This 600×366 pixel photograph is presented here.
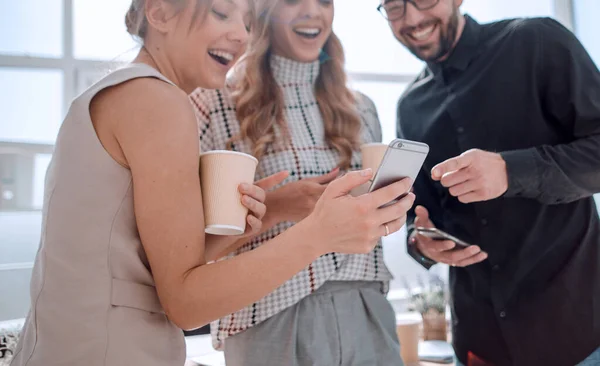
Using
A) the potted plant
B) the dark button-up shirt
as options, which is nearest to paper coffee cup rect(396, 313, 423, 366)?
the potted plant

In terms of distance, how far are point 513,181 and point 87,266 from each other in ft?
3.10

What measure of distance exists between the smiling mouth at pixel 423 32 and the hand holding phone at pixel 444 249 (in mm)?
505

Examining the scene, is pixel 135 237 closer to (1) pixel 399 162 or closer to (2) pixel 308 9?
(1) pixel 399 162

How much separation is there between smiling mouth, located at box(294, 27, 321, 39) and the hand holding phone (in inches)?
21.5

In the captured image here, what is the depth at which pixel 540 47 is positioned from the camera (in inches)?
57.6

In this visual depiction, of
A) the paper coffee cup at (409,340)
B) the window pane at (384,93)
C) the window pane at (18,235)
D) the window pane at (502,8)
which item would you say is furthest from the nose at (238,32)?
the window pane at (502,8)

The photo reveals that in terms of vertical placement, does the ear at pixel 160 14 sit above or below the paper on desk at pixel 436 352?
above

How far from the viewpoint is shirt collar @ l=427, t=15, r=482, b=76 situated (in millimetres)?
1582

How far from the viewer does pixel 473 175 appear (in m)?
1.19

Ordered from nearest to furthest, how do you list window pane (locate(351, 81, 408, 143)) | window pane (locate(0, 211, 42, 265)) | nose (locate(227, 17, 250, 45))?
nose (locate(227, 17, 250, 45))
window pane (locate(0, 211, 42, 265))
window pane (locate(351, 81, 408, 143))

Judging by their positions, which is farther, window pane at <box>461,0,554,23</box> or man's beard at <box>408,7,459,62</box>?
window pane at <box>461,0,554,23</box>

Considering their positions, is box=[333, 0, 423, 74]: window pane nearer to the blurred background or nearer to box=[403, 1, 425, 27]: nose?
the blurred background

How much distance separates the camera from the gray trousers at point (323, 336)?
1184mm

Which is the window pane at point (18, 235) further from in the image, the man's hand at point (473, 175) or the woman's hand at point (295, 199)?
the man's hand at point (473, 175)
